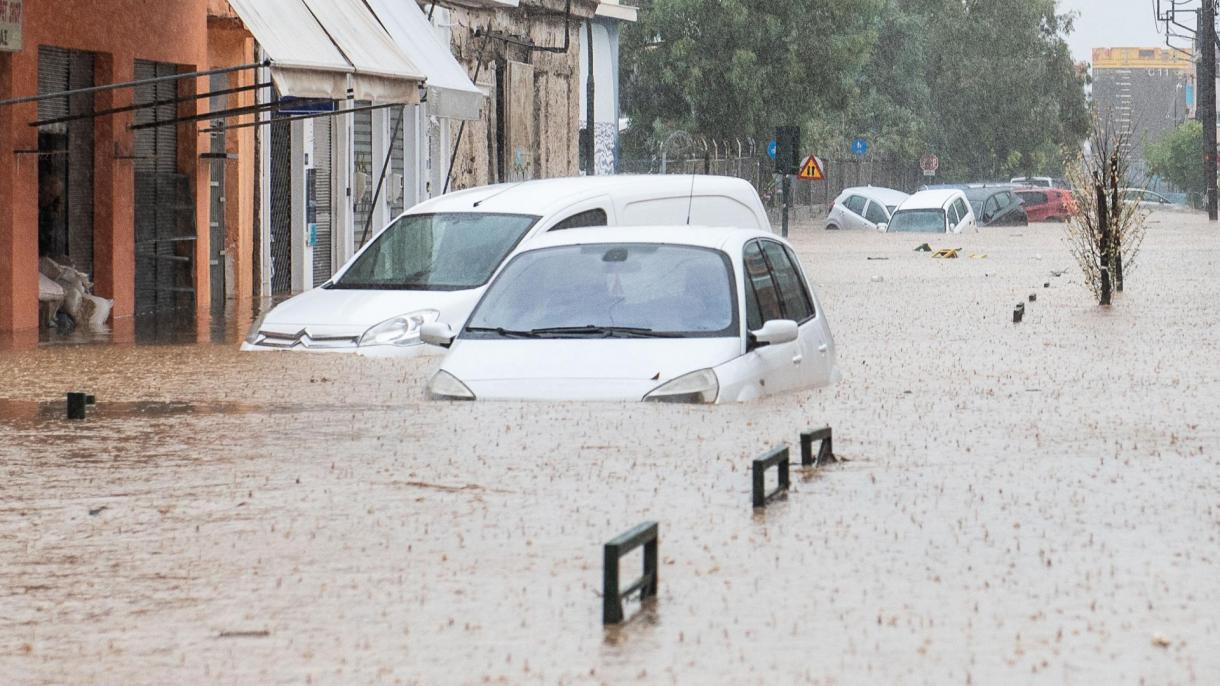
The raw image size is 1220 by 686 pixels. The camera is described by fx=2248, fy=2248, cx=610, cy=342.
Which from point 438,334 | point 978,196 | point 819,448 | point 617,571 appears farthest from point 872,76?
point 617,571

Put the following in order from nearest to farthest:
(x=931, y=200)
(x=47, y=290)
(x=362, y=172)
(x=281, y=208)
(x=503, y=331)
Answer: (x=503, y=331)
(x=47, y=290)
(x=281, y=208)
(x=362, y=172)
(x=931, y=200)

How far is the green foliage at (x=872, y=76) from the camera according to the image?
6012 cm

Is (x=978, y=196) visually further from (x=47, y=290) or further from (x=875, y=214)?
(x=47, y=290)

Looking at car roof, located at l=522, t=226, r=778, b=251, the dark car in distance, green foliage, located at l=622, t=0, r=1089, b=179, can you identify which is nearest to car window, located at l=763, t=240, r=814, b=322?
car roof, located at l=522, t=226, r=778, b=251

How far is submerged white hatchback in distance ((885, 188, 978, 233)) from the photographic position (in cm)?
4812

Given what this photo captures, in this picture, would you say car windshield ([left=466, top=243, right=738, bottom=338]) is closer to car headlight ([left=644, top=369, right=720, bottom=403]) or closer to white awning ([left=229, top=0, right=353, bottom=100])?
car headlight ([left=644, top=369, right=720, bottom=403])

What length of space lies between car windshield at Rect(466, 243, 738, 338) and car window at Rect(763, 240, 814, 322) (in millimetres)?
660

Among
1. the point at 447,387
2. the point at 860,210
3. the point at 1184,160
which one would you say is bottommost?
the point at 447,387

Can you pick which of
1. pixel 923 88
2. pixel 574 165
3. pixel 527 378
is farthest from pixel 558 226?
pixel 923 88

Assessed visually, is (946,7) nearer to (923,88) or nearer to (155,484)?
(923,88)

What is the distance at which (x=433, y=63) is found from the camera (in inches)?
963

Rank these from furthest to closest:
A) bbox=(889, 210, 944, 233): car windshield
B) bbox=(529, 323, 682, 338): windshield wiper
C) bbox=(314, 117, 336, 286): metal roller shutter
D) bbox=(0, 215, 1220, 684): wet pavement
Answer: bbox=(889, 210, 944, 233): car windshield → bbox=(314, 117, 336, 286): metal roller shutter → bbox=(529, 323, 682, 338): windshield wiper → bbox=(0, 215, 1220, 684): wet pavement

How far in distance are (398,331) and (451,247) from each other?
138 centimetres

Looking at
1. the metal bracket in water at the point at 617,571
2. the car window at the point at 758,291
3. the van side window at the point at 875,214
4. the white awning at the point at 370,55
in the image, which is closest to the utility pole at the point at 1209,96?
the van side window at the point at 875,214
